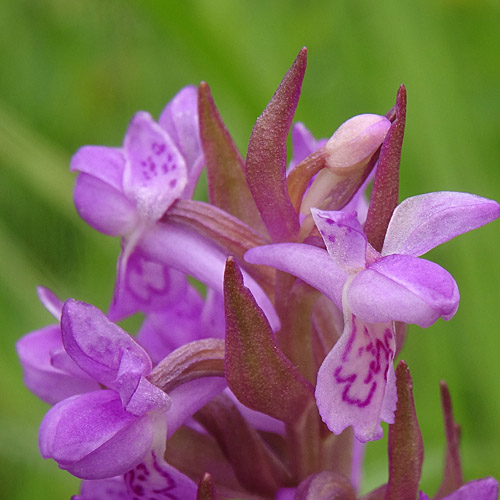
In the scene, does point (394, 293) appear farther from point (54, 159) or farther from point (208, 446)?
point (54, 159)

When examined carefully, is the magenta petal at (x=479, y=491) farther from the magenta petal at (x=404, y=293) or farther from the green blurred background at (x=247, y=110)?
the green blurred background at (x=247, y=110)

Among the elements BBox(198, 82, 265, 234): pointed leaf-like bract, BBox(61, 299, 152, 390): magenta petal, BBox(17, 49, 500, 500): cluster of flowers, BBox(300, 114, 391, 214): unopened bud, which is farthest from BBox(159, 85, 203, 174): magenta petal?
BBox(61, 299, 152, 390): magenta petal

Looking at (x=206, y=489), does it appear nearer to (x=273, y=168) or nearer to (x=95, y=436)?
(x=95, y=436)

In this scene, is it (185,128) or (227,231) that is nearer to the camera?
(227,231)

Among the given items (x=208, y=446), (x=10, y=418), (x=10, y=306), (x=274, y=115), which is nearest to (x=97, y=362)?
(x=208, y=446)

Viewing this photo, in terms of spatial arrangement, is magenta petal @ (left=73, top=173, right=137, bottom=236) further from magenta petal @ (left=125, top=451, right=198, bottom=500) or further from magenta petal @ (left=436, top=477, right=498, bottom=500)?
magenta petal @ (left=436, top=477, right=498, bottom=500)

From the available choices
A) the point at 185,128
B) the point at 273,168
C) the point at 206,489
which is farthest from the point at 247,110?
the point at 206,489
